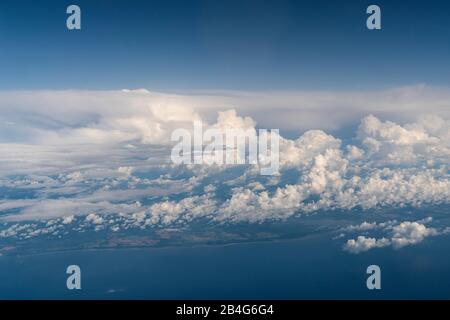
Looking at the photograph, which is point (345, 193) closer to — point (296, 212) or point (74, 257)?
point (296, 212)

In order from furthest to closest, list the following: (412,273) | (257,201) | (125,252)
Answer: (125,252), (257,201), (412,273)

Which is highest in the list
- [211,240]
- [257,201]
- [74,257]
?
[257,201]

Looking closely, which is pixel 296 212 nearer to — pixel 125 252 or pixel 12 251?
pixel 125 252

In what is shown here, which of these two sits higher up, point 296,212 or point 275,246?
point 296,212

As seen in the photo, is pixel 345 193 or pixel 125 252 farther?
pixel 345 193

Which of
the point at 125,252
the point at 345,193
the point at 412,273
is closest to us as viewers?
the point at 412,273
